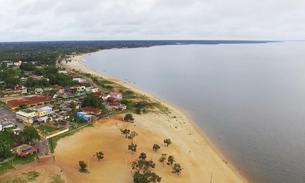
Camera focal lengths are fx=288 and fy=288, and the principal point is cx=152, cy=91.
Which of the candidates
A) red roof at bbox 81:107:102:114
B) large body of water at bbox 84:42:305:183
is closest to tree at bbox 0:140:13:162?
red roof at bbox 81:107:102:114

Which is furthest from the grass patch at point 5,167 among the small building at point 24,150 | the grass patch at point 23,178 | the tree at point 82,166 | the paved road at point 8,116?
the paved road at point 8,116

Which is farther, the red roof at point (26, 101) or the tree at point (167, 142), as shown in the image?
the red roof at point (26, 101)

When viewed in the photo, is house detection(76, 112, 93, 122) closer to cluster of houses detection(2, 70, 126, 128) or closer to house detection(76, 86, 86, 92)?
cluster of houses detection(2, 70, 126, 128)

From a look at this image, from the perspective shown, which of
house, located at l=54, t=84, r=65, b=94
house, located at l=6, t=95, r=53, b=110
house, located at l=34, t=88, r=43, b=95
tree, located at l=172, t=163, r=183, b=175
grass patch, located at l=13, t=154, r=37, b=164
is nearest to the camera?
tree, located at l=172, t=163, r=183, b=175

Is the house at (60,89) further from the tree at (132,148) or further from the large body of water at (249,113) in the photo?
the tree at (132,148)

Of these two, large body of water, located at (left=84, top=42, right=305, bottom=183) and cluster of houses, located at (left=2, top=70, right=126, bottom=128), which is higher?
cluster of houses, located at (left=2, top=70, right=126, bottom=128)

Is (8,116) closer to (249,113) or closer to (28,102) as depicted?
(28,102)

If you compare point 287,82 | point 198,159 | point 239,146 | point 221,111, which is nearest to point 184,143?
point 198,159

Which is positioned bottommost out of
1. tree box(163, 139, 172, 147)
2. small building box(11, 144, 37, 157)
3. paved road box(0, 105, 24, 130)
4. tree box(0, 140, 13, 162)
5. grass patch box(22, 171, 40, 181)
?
tree box(163, 139, 172, 147)

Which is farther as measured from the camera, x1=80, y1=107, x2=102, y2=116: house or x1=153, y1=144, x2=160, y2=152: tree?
x1=80, y1=107, x2=102, y2=116: house
